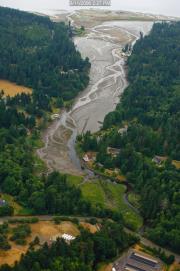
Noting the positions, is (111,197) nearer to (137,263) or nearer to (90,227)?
(90,227)

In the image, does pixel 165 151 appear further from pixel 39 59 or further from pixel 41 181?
pixel 39 59

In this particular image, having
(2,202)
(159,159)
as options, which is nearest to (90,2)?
(159,159)

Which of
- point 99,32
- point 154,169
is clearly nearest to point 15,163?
point 154,169

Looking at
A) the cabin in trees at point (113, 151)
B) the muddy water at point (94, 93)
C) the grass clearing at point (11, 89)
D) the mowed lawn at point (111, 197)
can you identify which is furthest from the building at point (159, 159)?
the grass clearing at point (11, 89)

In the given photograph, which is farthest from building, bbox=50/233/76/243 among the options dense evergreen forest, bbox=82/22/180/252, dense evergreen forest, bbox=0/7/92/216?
dense evergreen forest, bbox=82/22/180/252

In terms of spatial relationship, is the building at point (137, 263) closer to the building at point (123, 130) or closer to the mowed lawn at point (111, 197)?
the mowed lawn at point (111, 197)

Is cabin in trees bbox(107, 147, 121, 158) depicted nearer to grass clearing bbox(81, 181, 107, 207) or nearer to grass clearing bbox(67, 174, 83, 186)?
grass clearing bbox(81, 181, 107, 207)

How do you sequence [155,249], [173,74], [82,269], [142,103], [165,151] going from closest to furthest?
[82,269], [155,249], [165,151], [142,103], [173,74]
